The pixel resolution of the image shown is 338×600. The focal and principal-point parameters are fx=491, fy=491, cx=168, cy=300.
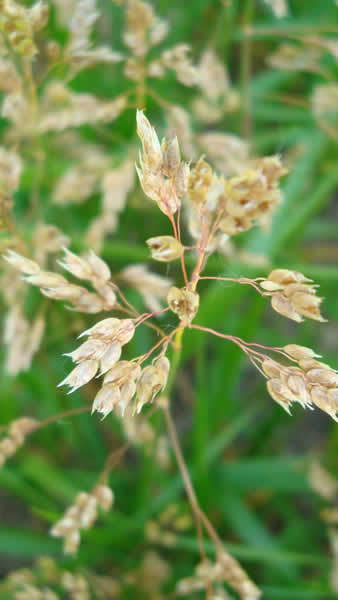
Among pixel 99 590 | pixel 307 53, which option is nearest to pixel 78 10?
pixel 307 53

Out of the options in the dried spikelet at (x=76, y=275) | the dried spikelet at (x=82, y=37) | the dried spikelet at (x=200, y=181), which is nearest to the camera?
the dried spikelet at (x=200, y=181)

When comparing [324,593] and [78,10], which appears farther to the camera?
[324,593]

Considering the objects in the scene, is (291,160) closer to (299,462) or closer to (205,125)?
(205,125)

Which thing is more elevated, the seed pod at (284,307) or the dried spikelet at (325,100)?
the dried spikelet at (325,100)

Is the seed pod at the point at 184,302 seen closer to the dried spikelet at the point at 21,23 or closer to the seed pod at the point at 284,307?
the seed pod at the point at 284,307

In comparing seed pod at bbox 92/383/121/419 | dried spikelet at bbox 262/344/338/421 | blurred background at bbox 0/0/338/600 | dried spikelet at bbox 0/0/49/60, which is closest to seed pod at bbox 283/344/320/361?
dried spikelet at bbox 262/344/338/421

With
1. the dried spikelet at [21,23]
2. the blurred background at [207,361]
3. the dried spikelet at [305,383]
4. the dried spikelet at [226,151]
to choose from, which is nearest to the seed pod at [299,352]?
the dried spikelet at [305,383]

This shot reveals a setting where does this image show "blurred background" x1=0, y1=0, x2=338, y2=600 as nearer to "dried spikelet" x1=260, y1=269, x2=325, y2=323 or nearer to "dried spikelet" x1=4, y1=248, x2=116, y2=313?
"dried spikelet" x1=4, y1=248, x2=116, y2=313
